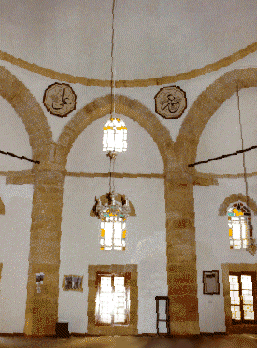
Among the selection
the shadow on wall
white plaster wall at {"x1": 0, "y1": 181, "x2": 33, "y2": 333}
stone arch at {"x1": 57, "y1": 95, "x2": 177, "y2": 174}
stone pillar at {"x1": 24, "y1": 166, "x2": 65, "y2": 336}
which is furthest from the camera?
stone arch at {"x1": 57, "y1": 95, "x2": 177, "y2": 174}

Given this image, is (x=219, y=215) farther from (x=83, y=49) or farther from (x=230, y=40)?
(x=83, y=49)

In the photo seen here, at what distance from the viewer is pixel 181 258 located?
945 centimetres

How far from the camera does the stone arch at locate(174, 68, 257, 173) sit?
9938 millimetres

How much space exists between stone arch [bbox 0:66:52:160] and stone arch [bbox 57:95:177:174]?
1.74 feet

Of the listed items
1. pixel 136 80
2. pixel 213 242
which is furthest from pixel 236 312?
pixel 136 80

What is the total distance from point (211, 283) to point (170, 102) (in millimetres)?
5643

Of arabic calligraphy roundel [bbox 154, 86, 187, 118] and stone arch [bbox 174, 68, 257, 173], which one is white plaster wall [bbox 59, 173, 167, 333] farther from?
arabic calligraphy roundel [bbox 154, 86, 187, 118]

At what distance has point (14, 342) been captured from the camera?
26.0 feet

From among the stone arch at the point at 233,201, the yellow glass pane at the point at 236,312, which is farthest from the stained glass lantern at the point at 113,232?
the yellow glass pane at the point at 236,312

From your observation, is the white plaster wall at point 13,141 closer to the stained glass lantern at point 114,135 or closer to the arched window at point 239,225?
the stained glass lantern at point 114,135

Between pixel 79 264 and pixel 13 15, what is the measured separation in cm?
707

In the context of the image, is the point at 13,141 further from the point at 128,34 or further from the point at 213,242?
the point at 213,242

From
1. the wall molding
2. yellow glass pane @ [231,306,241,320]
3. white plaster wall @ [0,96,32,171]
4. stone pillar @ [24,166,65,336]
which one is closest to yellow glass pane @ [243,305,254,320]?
yellow glass pane @ [231,306,241,320]

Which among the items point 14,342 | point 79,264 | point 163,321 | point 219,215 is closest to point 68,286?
point 79,264
